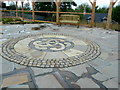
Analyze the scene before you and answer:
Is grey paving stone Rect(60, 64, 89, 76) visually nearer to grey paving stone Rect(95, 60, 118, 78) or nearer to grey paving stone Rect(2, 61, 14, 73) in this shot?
grey paving stone Rect(95, 60, 118, 78)

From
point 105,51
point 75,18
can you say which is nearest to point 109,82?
point 105,51

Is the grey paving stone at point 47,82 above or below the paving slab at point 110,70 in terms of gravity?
below

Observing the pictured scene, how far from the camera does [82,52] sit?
3.06 meters

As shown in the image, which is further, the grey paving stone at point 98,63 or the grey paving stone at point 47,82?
the grey paving stone at point 98,63

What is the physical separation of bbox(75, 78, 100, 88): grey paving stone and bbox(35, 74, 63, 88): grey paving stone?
1.12 ft

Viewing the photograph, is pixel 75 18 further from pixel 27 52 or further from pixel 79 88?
pixel 79 88

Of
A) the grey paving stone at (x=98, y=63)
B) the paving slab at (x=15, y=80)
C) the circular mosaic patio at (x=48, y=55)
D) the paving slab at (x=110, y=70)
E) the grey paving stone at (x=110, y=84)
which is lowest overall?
the grey paving stone at (x=110, y=84)

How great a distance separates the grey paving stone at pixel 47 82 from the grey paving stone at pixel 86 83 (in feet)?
1.12

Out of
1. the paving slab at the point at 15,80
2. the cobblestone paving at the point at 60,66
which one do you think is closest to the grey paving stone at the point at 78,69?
the cobblestone paving at the point at 60,66

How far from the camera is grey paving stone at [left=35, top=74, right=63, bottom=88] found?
5.72 ft

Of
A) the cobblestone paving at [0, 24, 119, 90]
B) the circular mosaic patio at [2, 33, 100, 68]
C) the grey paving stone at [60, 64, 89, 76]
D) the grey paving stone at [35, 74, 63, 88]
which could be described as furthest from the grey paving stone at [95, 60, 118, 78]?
the grey paving stone at [35, 74, 63, 88]

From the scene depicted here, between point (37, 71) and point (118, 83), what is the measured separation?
146 centimetres

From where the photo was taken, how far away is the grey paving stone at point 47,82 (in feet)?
5.72

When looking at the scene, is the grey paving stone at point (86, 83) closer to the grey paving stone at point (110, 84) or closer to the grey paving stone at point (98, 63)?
the grey paving stone at point (110, 84)
